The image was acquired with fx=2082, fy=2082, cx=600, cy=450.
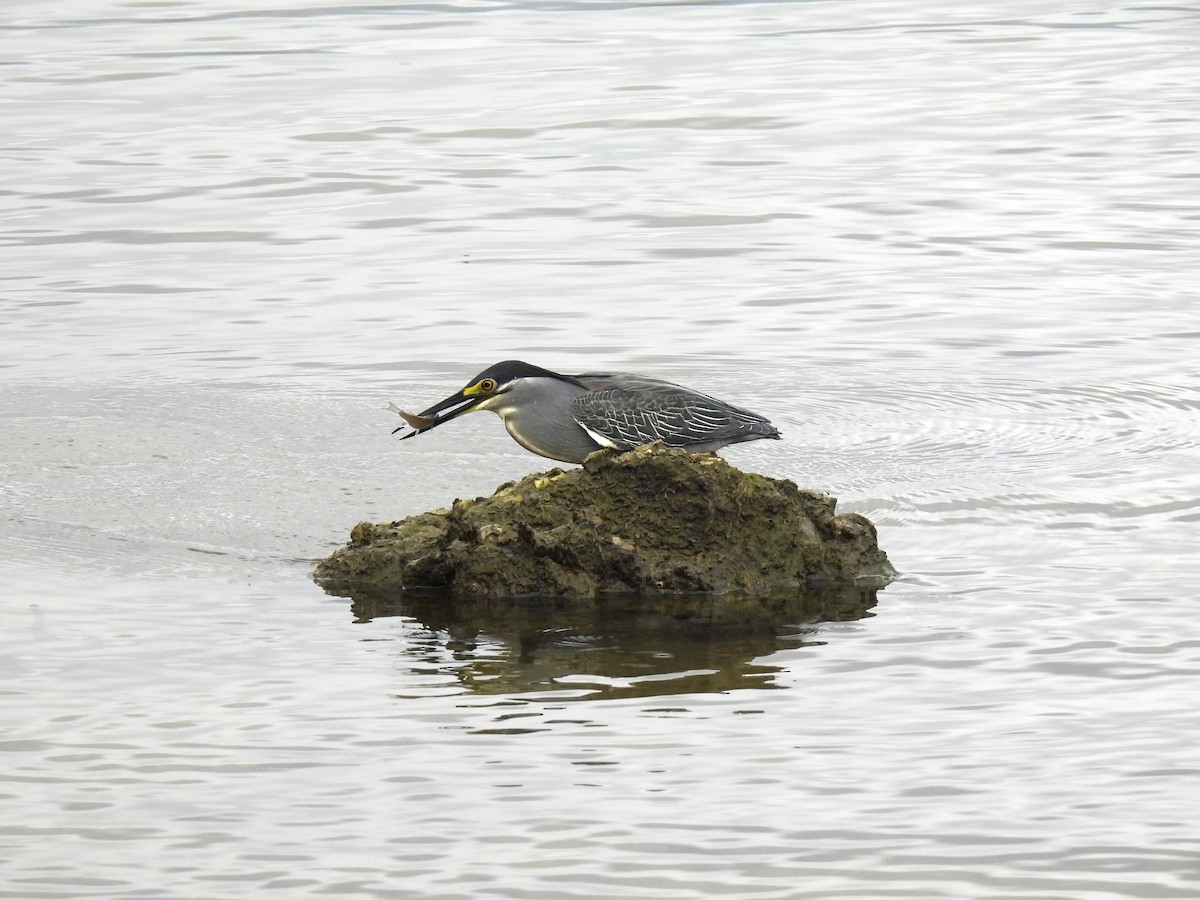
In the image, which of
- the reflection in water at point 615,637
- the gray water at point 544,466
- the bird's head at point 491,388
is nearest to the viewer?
the gray water at point 544,466

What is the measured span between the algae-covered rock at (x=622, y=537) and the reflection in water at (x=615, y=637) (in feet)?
0.27

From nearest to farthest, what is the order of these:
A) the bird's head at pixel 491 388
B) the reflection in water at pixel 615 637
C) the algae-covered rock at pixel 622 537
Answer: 1. the reflection in water at pixel 615 637
2. the algae-covered rock at pixel 622 537
3. the bird's head at pixel 491 388

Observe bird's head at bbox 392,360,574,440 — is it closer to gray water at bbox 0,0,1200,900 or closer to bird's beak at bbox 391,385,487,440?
bird's beak at bbox 391,385,487,440

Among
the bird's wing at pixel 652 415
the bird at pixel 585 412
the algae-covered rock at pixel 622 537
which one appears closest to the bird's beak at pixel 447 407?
the bird at pixel 585 412

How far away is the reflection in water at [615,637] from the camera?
22.7ft

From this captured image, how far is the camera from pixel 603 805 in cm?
585

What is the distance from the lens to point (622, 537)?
7.89 m

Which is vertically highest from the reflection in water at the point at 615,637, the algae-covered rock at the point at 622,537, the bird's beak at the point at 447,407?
the bird's beak at the point at 447,407

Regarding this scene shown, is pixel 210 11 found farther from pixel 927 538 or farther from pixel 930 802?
pixel 930 802

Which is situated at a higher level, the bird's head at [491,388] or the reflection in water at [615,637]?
the bird's head at [491,388]

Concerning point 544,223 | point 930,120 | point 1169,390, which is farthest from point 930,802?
point 930,120

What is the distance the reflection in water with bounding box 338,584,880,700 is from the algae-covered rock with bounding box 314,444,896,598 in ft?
0.27

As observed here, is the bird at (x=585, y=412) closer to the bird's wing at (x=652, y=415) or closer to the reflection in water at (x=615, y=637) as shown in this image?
the bird's wing at (x=652, y=415)

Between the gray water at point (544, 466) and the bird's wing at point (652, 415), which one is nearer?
the gray water at point (544, 466)
